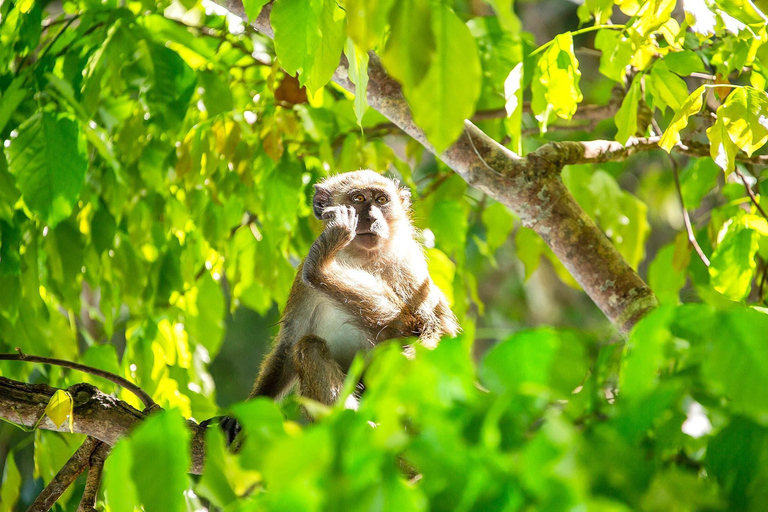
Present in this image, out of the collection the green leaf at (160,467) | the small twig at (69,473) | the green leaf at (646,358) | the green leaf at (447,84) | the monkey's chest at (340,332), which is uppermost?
the green leaf at (447,84)

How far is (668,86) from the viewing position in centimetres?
246

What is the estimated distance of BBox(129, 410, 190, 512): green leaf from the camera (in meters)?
0.96

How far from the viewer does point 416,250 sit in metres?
3.91

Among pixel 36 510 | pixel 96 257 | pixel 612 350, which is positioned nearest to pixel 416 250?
pixel 96 257

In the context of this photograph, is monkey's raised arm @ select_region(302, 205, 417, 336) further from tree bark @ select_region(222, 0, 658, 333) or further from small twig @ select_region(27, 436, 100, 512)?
small twig @ select_region(27, 436, 100, 512)

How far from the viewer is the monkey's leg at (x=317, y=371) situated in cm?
294

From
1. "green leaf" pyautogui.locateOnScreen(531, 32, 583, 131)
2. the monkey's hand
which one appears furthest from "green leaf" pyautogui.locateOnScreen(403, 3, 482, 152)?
the monkey's hand

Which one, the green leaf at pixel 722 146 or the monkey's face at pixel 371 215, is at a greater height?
the green leaf at pixel 722 146

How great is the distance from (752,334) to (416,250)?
300cm

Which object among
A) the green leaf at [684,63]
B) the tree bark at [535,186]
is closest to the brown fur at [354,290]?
the tree bark at [535,186]

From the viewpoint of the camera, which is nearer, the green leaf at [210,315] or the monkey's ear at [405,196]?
the green leaf at [210,315]

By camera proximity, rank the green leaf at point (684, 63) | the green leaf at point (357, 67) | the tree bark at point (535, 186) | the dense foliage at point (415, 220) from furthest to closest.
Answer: the tree bark at point (535, 186), the green leaf at point (684, 63), the green leaf at point (357, 67), the dense foliage at point (415, 220)

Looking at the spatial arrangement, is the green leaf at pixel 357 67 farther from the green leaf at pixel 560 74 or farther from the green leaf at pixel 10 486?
the green leaf at pixel 10 486

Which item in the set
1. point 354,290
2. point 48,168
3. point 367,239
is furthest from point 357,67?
point 367,239
